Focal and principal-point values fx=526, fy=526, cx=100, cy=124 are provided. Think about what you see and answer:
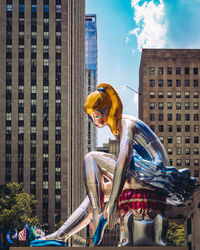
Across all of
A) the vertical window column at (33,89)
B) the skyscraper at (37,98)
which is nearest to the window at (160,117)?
the skyscraper at (37,98)

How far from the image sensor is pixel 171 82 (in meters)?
108

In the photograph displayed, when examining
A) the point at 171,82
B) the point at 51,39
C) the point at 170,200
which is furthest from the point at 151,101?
the point at 170,200

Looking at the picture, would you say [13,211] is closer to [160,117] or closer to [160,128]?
[160,128]

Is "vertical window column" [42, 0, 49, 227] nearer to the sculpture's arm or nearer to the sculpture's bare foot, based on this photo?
the sculpture's bare foot

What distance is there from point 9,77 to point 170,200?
70969 mm

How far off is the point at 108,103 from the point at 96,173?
2841 mm

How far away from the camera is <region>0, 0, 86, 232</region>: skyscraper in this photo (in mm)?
87375

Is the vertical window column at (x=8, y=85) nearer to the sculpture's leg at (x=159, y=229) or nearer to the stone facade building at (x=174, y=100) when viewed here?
the stone facade building at (x=174, y=100)

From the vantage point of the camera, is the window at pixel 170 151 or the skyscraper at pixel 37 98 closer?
the skyscraper at pixel 37 98

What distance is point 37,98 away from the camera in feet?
293

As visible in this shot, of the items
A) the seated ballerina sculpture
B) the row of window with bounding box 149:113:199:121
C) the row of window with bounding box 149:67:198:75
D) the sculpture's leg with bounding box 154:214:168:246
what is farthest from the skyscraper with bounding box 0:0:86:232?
the sculpture's leg with bounding box 154:214:168:246

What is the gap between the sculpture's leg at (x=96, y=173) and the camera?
67.4ft

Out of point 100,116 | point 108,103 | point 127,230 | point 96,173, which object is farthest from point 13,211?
point 127,230

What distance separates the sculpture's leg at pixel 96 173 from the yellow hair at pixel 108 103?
1203 mm
